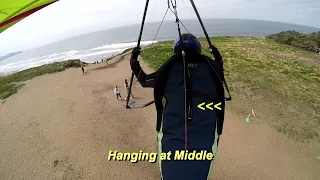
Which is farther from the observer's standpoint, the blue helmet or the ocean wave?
the ocean wave

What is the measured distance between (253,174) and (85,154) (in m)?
10.1

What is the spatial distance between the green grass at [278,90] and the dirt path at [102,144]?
155cm

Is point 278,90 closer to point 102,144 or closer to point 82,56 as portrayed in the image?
point 102,144

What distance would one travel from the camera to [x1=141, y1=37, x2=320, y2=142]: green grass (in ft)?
51.6

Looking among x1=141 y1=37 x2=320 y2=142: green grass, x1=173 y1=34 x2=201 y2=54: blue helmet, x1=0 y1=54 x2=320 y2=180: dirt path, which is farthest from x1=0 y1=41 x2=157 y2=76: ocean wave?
x1=173 y1=34 x2=201 y2=54: blue helmet

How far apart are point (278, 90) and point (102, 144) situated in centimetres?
1658

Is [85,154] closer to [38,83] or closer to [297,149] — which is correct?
[297,149]

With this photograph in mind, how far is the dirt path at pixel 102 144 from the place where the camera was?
12.3 meters

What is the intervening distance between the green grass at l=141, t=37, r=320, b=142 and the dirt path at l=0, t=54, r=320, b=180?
1550 mm

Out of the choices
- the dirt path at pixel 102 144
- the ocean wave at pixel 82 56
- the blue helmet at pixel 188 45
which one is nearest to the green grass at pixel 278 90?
the dirt path at pixel 102 144

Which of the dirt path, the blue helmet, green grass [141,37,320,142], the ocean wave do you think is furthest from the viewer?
the ocean wave

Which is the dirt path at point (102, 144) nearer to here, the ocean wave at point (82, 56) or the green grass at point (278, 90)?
the green grass at point (278, 90)

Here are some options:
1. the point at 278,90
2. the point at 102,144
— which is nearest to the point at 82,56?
the point at 102,144

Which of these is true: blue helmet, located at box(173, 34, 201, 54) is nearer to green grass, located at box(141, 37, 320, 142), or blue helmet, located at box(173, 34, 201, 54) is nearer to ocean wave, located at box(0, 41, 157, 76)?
green grass, located at box(141, 37, 320, 142)
